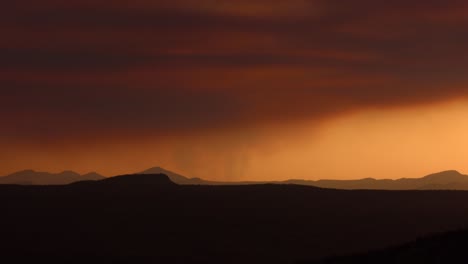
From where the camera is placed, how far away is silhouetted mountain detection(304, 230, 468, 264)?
34750 millimetres

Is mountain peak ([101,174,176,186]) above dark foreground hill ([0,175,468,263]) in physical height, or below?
above

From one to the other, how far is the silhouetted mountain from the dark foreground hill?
45.1 m

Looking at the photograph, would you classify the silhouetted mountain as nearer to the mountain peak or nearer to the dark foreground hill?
the dark foreground hill

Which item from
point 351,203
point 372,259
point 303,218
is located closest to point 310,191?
point 351,203

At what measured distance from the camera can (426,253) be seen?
35.7 meters

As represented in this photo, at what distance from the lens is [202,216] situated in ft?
372

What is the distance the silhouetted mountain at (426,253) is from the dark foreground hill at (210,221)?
45051 mm

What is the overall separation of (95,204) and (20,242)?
30716 millimetres

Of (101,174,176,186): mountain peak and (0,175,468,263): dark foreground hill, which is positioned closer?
(0,175,468,263): dark foreground hill

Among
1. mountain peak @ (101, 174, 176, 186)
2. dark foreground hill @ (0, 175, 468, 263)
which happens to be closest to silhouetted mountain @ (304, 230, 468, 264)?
dark foreground hill @ (0, 175, 468, 263)

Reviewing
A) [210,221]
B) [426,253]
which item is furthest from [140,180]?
[426,253]

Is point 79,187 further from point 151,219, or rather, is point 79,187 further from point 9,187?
point 151,219

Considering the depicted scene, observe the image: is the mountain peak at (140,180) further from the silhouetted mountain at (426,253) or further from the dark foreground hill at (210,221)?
the silhouetted mountain at (426,253)

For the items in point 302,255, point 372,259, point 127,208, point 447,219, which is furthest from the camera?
point 127,208
